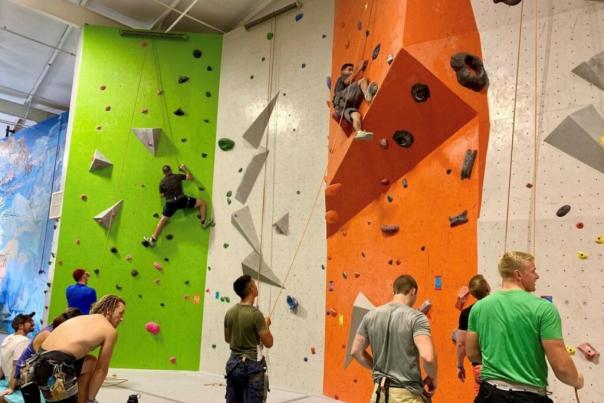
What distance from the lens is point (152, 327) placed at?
5.62 metres

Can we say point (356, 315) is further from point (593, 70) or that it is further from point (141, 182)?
point (141, 182)

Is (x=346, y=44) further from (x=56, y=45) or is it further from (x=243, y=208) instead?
(x=56, y=45)

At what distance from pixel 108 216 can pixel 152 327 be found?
1.39 meters

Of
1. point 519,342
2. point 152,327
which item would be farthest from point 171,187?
point 519,342

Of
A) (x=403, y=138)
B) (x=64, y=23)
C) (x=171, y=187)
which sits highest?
(x=64, y=23)

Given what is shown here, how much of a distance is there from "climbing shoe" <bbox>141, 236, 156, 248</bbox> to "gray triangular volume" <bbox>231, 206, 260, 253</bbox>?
0.98m

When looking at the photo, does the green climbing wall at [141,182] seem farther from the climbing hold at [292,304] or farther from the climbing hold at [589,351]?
the climbing hold at [589,351]

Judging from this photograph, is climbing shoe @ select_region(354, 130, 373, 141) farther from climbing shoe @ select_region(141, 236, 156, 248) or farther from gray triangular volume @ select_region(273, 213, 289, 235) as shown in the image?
climbing shoe @ select_region(141, 236, 156, 248)

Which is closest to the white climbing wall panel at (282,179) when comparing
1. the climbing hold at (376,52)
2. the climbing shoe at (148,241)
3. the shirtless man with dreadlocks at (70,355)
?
the climbing shoe at (148,241)

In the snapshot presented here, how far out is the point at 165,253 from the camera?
19.0 feet

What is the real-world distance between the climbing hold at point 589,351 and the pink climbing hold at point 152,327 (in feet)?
14.1

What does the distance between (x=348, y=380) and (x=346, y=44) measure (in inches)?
121

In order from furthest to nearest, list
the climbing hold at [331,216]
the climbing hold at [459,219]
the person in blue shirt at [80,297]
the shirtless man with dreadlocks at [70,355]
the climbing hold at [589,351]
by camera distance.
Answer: the climbing hold at [331,216] → the person in blue shirt at [80,297] → the climbing hold at [459,219] → the climbing hold at [589,351] → the shirtless man with dreadlocks at [70,355]

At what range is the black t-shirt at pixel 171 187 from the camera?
18.8 ft
